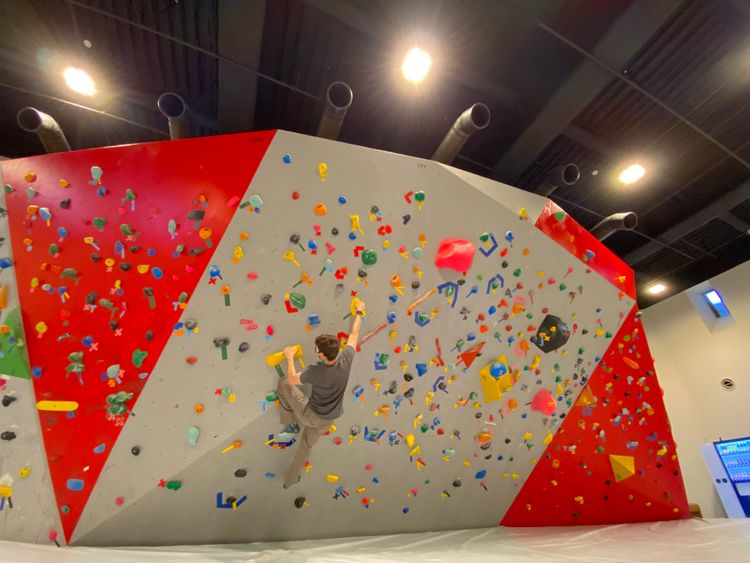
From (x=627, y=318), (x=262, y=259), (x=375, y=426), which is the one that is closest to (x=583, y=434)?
(x=627, y=318)

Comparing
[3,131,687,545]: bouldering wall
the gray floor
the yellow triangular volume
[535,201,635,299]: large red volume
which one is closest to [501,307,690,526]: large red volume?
the yellow triangular volume

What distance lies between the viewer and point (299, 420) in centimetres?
218

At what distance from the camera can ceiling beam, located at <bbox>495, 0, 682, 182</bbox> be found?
8.55ft

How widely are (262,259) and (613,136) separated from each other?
357 cm

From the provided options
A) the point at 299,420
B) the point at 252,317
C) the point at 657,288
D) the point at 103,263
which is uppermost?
the point at 657,288

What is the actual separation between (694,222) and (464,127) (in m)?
4.03

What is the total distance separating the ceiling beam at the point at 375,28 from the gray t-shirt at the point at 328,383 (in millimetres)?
2238

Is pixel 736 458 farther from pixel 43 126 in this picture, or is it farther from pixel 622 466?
pixel 43 126

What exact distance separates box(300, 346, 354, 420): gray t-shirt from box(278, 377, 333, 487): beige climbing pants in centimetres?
6

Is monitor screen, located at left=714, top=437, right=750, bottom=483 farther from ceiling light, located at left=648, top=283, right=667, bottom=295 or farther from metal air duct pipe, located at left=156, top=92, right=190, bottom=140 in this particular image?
metal air duct pipe, located at left=156, top=92, right=190, bottom=140

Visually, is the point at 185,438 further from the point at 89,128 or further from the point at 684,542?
the point at 684,542

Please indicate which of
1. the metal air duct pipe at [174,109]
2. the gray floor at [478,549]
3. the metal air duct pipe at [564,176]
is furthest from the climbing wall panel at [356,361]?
the metal air duct pipe at [174,109]

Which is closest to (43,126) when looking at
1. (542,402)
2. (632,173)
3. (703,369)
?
(542,402)

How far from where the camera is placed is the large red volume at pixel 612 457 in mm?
3320
